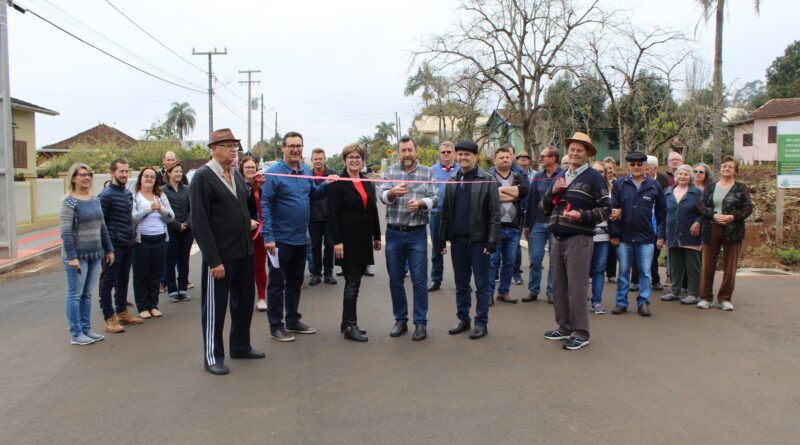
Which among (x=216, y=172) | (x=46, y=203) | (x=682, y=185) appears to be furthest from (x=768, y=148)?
(x=216, y=172)

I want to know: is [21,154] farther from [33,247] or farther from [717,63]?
[717,63]

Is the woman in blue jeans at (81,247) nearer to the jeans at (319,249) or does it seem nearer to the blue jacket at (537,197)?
the jeans at (319,249)

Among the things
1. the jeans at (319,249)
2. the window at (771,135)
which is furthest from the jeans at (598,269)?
the window at (771,135)

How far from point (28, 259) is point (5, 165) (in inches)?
81.2

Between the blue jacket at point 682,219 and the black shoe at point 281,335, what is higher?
the blue jacket at point 682,219

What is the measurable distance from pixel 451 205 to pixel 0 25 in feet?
38.7

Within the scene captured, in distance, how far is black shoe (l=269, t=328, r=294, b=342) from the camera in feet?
21.1

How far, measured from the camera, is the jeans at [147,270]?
7.48m

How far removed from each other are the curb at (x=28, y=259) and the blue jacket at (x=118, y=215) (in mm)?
7147

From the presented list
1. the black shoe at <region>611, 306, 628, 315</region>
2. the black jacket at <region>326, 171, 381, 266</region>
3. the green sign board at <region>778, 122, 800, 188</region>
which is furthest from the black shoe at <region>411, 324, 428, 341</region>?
the green sign board at <region>778, 122, 800, 188</region>

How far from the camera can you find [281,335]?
255 inches

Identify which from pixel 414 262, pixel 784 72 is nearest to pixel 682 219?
pixel 414 262

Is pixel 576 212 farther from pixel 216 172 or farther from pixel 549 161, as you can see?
pixel 216 172

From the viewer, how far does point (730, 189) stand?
7.87m
